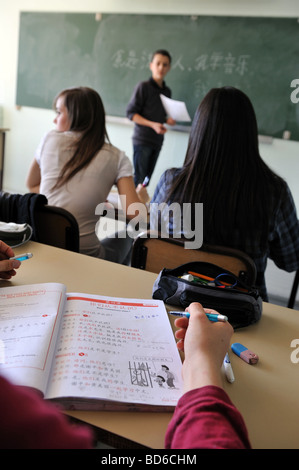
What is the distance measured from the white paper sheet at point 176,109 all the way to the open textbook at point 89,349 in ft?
10.9

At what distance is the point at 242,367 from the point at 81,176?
1.32m

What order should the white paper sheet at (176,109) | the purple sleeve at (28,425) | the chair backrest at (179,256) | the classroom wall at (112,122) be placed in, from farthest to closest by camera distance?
the white paper sheet at (176,109), the classroom wall at (112,122), the chair backrest at (179,256), the purple sleeve at (28,425)

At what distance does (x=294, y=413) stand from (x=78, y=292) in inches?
21.1

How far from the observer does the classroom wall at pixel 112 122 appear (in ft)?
12.1

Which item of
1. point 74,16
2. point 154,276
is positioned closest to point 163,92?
point 74,16

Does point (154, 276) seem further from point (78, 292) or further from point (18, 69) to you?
point (18, 69)

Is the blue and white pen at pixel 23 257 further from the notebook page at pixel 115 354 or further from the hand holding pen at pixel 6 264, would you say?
the notebook page at pixel 115 354

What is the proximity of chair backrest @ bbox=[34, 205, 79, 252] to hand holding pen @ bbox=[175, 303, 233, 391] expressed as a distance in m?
0.86

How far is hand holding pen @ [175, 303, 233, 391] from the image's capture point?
0.61m

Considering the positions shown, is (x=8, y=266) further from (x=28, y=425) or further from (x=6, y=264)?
(x=28, y=425)

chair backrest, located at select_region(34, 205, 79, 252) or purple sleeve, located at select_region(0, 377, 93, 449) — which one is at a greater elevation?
purple sleeve, located at select_region(0, 377, 93, 449)

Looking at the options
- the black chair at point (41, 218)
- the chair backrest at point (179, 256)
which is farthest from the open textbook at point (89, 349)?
the black chair at point (41, 218)

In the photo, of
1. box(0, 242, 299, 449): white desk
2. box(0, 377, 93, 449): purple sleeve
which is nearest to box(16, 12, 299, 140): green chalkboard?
box(0, 242, 299, 449): white desk

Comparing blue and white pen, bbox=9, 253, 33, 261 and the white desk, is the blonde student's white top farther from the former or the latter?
blue and white pen, bbox=9, 253, 33, 261
